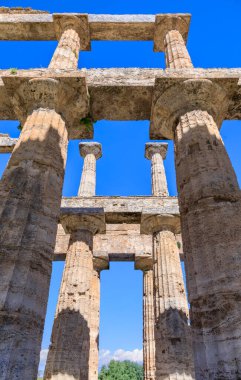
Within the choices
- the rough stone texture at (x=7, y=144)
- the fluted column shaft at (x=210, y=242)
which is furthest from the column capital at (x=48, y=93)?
the rough stone texture at (x=7, y=144)

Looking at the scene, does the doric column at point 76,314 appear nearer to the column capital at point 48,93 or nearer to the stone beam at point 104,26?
the column capital at point 48,93

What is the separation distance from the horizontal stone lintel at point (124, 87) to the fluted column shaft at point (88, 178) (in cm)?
1023

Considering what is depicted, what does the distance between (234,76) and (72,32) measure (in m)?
7.08

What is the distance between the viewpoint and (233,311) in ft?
15.5

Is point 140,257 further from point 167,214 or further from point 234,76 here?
point 234,76

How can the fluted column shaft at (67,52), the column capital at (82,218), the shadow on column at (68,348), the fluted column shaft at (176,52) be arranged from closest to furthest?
the fluted column shaft at (67,52), the fluted column shaft at (176,52), the shadow on column at (68,348), the column capital at (82,218)

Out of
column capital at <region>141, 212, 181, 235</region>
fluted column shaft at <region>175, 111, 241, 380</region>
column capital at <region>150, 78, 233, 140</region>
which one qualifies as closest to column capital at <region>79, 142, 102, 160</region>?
column capital at <region>141, 212, 181, 235</region>

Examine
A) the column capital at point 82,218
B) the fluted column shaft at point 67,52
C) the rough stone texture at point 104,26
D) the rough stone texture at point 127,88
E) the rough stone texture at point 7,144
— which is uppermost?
the rough stone texture at point 104,26

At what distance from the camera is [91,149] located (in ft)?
73.3

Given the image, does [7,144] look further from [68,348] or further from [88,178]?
[68,348]

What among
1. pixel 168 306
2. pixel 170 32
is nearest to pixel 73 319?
pixel 168 306

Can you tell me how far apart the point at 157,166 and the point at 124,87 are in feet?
41.0

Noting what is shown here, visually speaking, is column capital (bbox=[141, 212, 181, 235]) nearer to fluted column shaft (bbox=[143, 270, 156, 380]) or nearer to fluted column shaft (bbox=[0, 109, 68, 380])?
fluted column shaft (bbox=[143, 270, 156, 380])

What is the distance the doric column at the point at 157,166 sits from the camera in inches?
757
